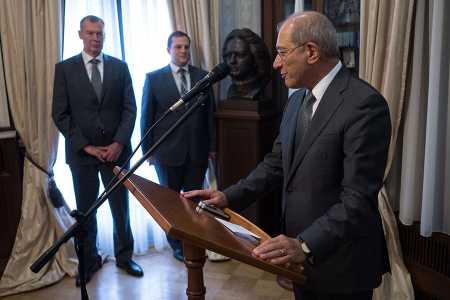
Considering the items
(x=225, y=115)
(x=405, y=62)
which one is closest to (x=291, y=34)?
(x=405, y=62)

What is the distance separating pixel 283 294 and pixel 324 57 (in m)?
1.82

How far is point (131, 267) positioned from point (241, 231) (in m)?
2.06

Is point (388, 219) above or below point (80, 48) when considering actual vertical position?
below

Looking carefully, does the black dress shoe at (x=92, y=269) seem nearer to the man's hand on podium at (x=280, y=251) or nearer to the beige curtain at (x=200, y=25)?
the beige curtain at (x=200, y=25)

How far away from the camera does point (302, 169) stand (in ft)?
4.30

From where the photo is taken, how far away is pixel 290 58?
1270 mm

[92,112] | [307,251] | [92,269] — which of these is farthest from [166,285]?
[307,251]

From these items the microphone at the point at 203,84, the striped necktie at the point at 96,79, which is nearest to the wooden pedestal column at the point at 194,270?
the microphone at the point at 203,84

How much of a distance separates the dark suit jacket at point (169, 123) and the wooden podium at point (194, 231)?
161cm

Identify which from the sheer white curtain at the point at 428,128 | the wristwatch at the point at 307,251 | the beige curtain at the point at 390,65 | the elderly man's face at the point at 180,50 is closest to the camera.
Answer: the wristwatch at the point at 307,251

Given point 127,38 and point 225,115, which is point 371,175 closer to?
point 225,115

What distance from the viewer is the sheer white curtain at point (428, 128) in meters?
2.10

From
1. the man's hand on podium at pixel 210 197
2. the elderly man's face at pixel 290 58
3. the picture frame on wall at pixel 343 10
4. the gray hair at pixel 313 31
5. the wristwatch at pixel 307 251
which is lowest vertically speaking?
the wristwatch at pixel 307 251

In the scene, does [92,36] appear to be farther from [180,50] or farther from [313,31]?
[313,31]
